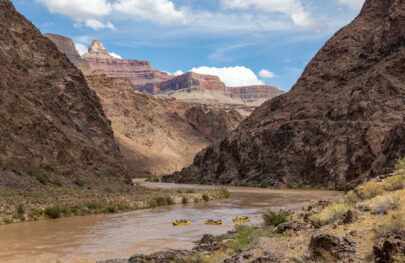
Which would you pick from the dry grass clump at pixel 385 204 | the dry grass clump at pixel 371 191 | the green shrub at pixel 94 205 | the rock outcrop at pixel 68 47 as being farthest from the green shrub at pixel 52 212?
the rock outcrop at pixel 68 47

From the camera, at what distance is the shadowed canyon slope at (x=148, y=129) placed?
384ft

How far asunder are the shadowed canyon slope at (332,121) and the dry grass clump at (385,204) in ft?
99.5

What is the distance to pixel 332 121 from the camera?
62344 millimetres

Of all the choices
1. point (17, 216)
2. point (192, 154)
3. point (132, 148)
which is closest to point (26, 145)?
point (17, 216)

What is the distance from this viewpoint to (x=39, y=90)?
47.7 metres

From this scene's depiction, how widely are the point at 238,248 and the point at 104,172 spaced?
3621 cm

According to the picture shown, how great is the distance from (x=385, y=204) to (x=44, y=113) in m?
38.9

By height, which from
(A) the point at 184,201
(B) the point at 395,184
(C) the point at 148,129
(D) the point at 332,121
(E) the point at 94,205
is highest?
(C) the point at 148,129

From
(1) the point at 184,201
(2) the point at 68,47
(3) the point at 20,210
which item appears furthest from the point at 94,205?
(2) the point at 68,47

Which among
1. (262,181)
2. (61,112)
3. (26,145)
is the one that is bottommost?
(262,181)

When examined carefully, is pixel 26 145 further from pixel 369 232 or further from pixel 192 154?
pixel 192 154

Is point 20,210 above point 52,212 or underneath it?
above

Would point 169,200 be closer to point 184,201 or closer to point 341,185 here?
point 184,201

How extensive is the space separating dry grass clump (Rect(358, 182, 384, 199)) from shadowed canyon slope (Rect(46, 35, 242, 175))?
92789 mm
